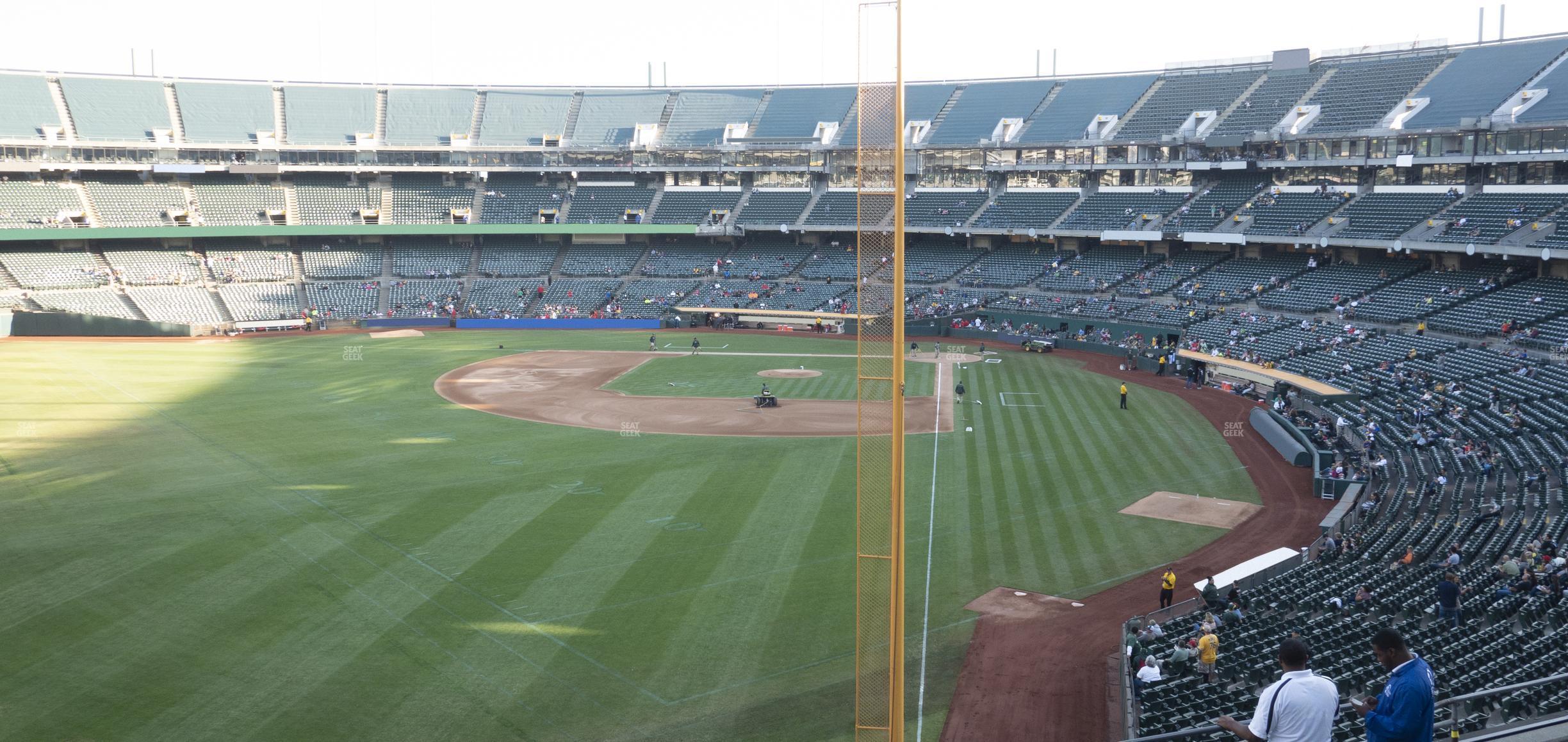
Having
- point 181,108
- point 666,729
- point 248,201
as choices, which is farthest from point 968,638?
point 181,108

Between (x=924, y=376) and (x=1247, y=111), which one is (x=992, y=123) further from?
(x=924, y=376)

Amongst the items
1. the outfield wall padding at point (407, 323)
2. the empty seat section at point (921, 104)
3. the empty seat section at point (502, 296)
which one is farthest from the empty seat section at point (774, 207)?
the outfield wall padding at point (407, 323)

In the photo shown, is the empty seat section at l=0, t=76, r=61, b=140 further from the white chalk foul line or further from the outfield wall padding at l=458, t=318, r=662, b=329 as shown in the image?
the white chalk foul line

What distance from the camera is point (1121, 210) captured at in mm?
69562

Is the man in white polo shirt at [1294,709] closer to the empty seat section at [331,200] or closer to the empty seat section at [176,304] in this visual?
the empty seat section at [176,304]

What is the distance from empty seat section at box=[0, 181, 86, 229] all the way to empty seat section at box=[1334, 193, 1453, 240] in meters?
80.7

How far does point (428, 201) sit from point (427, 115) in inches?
344

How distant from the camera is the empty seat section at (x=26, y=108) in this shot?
7369cm

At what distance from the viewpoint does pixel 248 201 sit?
79.8 meters

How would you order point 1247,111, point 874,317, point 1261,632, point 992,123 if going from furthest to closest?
1. point 992,123
2. point 1247,111
3. point 1261,632
4. point 874,317

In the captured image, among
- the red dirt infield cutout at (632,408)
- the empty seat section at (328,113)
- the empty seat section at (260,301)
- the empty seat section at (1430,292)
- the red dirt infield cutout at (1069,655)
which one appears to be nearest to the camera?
the red dirt infield cutout at (1069,655)

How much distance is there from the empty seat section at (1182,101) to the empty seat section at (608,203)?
38.1 meters

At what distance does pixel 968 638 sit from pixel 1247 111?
5728cm

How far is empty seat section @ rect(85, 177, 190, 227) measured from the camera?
7431cm
